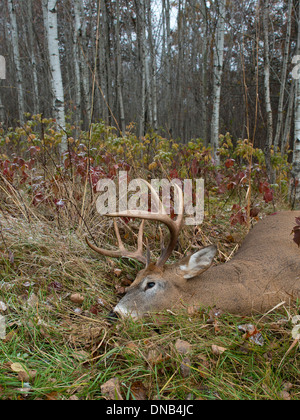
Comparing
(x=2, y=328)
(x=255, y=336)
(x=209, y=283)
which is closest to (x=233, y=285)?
(x=209, y=283)

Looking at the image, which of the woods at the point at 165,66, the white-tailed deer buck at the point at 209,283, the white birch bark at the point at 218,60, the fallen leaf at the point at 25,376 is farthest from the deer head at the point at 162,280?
the white birch bark at the point at 218,60

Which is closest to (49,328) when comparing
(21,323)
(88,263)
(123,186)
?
(21,323)

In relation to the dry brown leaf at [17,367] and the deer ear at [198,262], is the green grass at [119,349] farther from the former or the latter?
the deer ear at [198,262]

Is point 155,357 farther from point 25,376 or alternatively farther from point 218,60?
point 218,60

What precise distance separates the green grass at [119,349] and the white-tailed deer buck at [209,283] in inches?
4.2

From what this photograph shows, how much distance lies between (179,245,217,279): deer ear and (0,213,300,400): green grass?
332 millimetres

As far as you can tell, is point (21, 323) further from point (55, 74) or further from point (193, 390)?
point (55, 74)

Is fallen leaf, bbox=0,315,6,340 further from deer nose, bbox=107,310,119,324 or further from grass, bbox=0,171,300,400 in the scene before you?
deer nose, bbox=107,310,119,324

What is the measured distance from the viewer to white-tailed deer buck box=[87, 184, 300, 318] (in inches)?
109

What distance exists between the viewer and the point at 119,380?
2.14m

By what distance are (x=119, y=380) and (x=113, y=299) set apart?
1.04 m

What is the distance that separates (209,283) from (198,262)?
0.20 m

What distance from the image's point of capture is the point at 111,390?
2.05 metres

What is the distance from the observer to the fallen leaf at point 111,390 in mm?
2014
